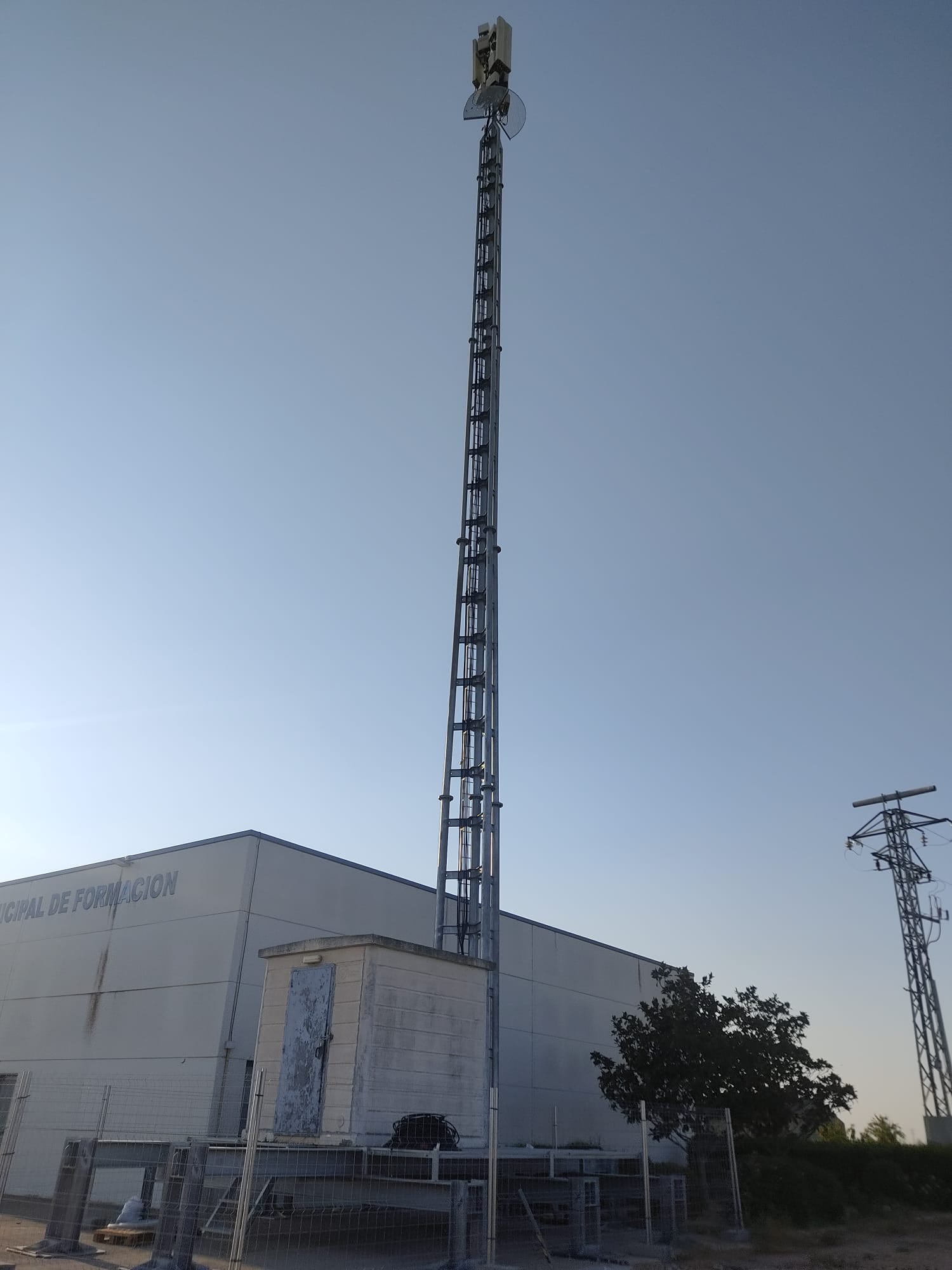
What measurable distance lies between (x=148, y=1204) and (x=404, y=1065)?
503cm

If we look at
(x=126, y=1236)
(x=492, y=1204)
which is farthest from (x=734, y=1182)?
(x=126, y=1236)

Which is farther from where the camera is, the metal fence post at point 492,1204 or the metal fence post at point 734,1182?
the metal fence post at point 734,1182

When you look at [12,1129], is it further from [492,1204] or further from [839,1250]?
[839,1250]

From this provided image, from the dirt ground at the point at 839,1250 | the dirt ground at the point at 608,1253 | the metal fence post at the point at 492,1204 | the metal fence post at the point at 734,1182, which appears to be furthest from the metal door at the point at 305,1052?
the metal fence post at the point at 734,1182

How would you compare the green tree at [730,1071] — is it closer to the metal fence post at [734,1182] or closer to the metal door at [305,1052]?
the metal fence post at [734,1182]

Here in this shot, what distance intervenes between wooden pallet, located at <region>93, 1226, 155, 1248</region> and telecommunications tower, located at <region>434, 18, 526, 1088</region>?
5.90m

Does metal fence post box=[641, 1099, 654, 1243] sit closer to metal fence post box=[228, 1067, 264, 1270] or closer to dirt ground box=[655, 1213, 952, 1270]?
dirt ground box=[655, 1213, 952, 1270]

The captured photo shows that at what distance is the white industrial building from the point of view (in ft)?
64.6

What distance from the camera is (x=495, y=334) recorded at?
918 inches

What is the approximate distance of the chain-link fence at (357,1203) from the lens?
1101 centimetres

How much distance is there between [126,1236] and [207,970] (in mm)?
7113

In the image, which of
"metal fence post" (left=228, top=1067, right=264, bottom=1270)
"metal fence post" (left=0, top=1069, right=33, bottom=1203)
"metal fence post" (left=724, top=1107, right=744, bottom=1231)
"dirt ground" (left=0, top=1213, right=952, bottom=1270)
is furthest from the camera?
"metal fence post" (left=724, top=1107, right=744, bottom=1231)

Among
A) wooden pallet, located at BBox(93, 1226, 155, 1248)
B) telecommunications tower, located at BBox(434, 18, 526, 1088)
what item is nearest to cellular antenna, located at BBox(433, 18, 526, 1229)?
telecommunications tower, located at BBox(434, 18, 526, 1088)

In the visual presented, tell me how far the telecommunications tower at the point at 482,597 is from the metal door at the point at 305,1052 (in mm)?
3557
